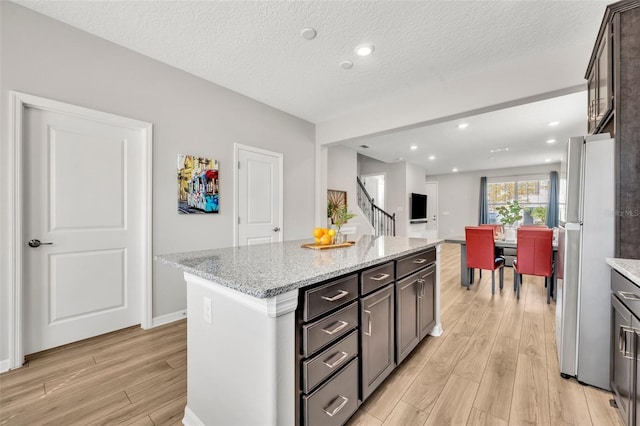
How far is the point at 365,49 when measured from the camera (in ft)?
8.54

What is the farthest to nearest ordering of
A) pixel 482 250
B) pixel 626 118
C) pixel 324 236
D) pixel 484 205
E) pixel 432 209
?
pixel 432 209, pixel 484 205, pixel 482 250, pixel 324 236, pixel 626 118

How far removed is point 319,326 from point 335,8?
2290 mm

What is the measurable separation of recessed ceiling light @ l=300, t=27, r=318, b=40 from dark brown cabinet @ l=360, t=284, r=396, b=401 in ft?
7.23

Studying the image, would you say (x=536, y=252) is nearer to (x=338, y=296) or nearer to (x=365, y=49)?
(x=365, y=49)

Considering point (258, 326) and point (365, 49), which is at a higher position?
point (365, 49)

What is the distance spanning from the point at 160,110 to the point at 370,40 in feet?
A: 7.47

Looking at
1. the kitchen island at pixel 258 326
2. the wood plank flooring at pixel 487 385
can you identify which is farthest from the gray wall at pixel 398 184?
the kitchen island at pixel 258 326

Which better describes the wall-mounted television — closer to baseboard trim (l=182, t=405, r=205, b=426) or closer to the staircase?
the staircase

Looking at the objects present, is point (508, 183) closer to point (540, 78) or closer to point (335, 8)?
point (540, 78)

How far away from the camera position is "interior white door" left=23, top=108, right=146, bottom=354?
2.24 metres

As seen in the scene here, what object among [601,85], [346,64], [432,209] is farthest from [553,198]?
[346,64]

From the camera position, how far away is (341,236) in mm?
2562

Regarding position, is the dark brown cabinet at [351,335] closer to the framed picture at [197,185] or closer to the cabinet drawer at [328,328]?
the cabinet drawer at [328,328]

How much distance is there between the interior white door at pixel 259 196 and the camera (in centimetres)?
369
